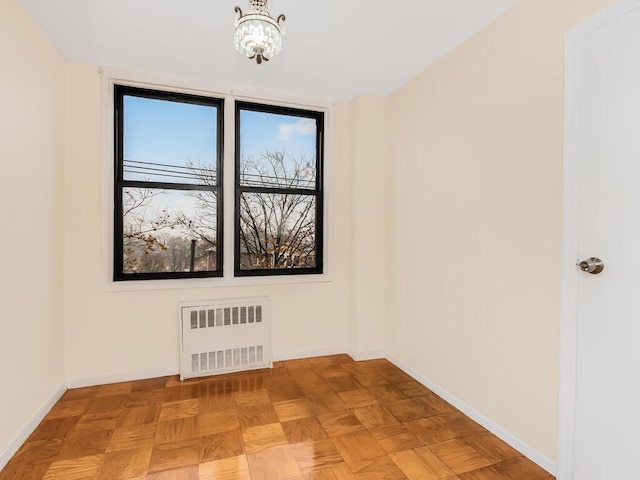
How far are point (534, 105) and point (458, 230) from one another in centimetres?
85

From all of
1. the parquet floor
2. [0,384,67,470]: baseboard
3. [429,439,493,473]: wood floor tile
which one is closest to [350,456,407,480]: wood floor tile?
the parquet floor

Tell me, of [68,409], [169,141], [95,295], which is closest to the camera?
[68,409]

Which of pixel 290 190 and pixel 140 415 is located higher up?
pixel 290 190

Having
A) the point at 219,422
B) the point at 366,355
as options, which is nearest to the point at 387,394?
the point at 366,355

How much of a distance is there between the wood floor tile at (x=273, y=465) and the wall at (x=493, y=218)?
1.21 meters

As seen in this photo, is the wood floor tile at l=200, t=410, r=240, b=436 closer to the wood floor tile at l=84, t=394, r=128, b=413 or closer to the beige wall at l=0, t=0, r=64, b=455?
the wood floor tile at l=84, t=394, r=128, b=413

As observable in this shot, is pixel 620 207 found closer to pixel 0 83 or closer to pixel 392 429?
pixel 392 429

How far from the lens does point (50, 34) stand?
2152mm

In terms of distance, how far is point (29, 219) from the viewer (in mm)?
1998

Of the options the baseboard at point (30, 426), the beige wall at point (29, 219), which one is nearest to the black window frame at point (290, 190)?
Result: the beige wall at point (29, 219)

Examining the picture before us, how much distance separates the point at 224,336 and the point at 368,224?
62.8 inches

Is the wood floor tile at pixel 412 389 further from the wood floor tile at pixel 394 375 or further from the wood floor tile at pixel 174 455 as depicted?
the wood floor tile at pixel 174 455

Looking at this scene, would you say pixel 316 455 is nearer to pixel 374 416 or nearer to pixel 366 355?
pixel 374 416

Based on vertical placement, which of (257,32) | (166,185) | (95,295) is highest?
(257,32)
